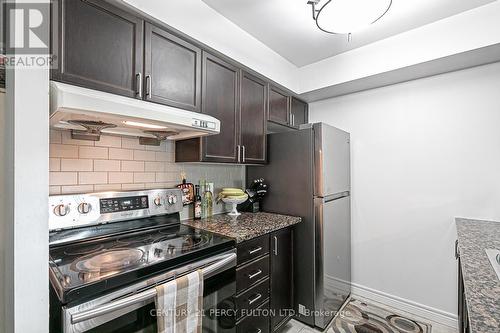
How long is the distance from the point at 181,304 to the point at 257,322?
0.82 meters

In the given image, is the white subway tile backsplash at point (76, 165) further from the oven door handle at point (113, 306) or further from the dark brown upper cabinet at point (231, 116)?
the oven door handle at point (113, 306)

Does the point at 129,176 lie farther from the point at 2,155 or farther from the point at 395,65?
the point at 395,65

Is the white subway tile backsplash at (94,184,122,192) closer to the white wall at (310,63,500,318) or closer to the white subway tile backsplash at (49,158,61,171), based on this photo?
the white subway tile backsplash at (49,158,61,171)

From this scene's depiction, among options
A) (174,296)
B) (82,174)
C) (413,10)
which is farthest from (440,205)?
(82,174)

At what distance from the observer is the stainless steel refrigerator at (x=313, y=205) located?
78.1 inches

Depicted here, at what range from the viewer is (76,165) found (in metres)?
1.39

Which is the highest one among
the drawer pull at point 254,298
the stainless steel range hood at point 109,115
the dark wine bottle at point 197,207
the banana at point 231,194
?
the stainless steel range hood at point 109,115

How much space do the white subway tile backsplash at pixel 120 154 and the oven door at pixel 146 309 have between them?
89 centimetres

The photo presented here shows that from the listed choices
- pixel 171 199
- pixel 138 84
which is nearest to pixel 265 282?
pixel 171 199

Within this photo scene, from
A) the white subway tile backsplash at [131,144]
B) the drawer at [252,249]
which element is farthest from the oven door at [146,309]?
the white subway tile backsplash at [131,144]

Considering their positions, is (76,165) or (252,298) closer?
(76,165)

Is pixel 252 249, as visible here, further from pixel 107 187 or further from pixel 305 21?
pixel 305 21

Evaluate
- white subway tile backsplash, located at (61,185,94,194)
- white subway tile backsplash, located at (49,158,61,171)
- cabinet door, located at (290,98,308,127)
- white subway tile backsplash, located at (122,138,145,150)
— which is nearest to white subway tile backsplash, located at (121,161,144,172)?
white subway tile backsplash, located at (122,138,145,150)

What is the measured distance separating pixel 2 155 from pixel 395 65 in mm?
2574
